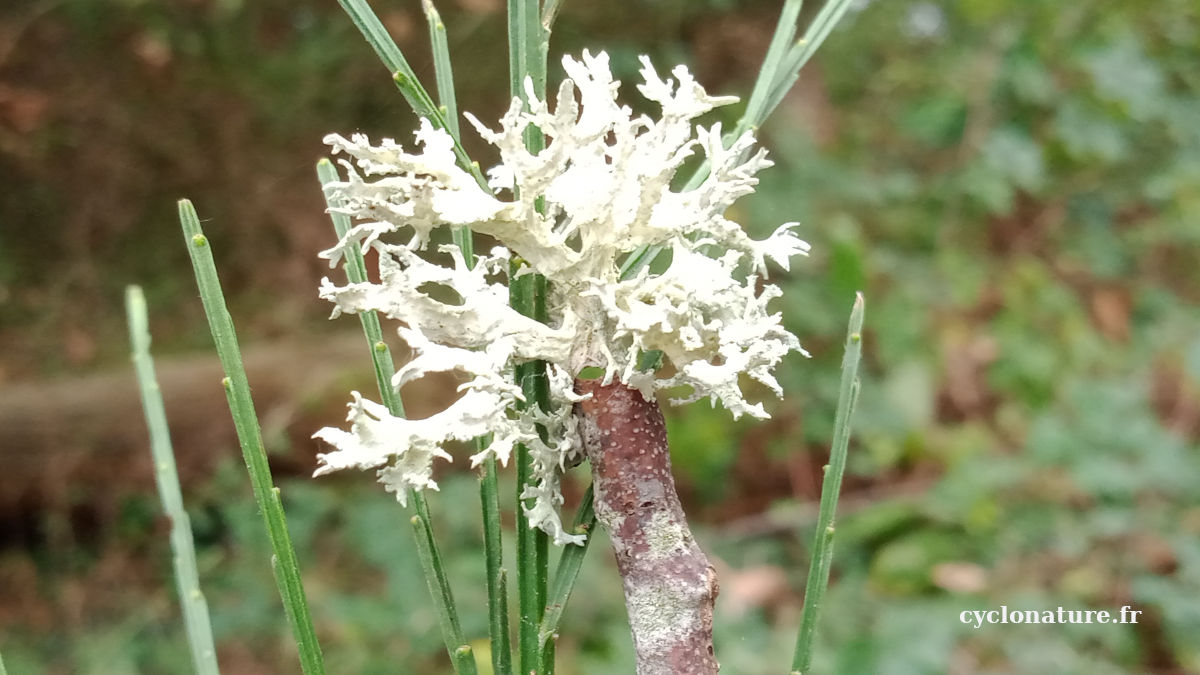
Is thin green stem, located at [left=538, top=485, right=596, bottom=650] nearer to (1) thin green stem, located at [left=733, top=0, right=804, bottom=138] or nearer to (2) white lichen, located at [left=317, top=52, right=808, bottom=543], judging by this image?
(2) white lichen, located at [left=317, top=52, right=808, bottom=543]

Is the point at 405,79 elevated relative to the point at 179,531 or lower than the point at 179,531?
elevated

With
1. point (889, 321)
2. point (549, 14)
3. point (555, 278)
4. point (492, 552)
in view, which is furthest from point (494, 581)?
point (889, 321)

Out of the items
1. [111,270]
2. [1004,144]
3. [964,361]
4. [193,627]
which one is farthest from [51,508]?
[1004,144]

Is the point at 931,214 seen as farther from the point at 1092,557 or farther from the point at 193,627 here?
the point at 193,627

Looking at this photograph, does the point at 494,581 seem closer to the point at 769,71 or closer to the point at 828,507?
the point at 828,507

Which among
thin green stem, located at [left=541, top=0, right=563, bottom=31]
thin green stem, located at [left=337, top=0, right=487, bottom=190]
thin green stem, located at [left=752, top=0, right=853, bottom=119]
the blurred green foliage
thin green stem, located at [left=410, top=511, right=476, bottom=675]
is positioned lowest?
thin green stem, located at [left=410, top=511, right=476, bottom=675]

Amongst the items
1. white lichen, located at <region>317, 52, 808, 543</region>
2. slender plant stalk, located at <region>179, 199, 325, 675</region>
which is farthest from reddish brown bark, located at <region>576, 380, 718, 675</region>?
slender plant stalk, located at <region>179, 199, 325, 675</region>
